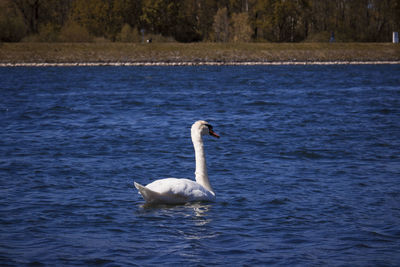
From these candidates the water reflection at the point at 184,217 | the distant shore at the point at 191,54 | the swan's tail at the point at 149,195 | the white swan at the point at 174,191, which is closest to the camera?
the water reflection at the point at 184,217

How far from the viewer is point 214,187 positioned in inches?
450

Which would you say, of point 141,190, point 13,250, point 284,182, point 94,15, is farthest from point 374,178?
point 94,15

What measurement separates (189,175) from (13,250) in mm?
5417

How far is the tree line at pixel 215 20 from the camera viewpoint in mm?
93562

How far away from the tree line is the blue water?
70.3 meters

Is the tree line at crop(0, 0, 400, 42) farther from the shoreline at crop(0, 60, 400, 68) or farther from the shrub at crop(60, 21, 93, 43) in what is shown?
the shoreline at crop(0, 60, 400, 68)

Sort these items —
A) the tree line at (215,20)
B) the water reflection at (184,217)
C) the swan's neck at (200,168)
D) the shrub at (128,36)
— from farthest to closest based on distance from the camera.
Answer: the tree line at (215,20), the shrub at (128,36), the swan's neck at (200,168), the water reflection at (184,217)

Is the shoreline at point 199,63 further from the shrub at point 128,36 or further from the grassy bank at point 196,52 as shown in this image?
the shrub at point 128,36

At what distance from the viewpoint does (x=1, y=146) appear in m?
16.3

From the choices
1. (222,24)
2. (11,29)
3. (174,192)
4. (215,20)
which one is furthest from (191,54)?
(174,192)

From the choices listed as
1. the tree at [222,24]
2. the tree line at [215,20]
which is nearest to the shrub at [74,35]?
the tree line at [215,20]

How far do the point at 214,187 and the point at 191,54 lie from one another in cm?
6869

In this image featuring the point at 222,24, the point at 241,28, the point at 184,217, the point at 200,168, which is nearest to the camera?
the point at 184,217

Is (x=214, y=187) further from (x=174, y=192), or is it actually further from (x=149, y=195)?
(x=149, y=195)
